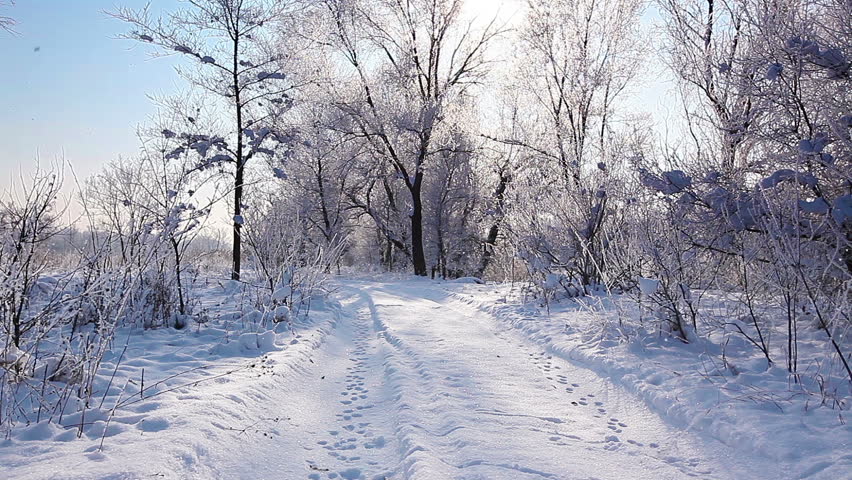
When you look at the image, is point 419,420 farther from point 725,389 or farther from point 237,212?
point 237,212

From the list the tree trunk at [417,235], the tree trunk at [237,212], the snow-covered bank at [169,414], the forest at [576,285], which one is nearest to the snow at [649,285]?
the forest at [576,285]

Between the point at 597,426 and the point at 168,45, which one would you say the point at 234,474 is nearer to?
the point at 597,426

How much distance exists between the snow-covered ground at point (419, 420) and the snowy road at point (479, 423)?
2 cm

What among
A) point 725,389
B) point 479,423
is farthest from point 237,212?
point 725,389

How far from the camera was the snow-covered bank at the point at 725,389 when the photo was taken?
3205 mm

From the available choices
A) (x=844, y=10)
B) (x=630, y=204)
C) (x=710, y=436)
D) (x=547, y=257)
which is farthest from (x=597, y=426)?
(x=547, y=257)

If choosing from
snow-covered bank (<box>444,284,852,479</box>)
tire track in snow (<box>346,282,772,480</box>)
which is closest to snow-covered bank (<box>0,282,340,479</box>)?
tire track in snow (<box>346,282,772,480</box>)

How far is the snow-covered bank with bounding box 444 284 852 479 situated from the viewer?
321cm

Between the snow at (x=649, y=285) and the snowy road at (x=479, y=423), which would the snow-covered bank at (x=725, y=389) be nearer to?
the snowy road at (x=479, y=423)

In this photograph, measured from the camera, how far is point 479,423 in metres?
3.84

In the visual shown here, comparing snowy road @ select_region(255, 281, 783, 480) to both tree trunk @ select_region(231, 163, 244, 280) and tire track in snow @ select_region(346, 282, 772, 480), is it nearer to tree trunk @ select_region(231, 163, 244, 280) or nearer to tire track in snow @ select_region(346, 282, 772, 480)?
tire track in snow @ select_region(346, 282, 772, 480)

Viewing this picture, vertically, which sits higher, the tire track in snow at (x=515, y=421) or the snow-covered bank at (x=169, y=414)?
the snow-covered bank at (x=169, y=414)

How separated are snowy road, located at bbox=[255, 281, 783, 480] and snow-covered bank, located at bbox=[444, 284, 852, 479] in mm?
152

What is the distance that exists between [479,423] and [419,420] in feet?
1.49
